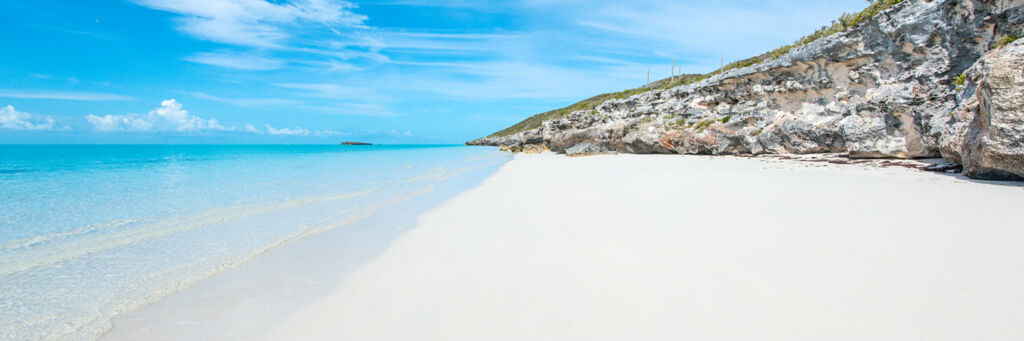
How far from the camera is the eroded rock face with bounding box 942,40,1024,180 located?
20.8 ft

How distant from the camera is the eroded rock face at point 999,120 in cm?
634

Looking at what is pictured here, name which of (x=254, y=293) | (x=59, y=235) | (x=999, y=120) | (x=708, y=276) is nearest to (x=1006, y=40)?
(x=999, y=120)

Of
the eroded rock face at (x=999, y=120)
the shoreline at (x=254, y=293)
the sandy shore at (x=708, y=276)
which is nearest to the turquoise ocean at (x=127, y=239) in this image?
the shoreline at (x=254, y=293)

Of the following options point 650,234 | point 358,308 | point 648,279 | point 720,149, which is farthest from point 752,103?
point 358,308

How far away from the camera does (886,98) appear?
1173cm

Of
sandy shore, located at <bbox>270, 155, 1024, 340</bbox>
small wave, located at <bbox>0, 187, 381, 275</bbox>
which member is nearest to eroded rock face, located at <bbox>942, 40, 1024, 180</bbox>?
sandy shore, located at <bbox>270, 155, 1024, 340</bbox>

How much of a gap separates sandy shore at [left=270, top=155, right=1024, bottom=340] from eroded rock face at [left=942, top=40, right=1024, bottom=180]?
1116 millimetres

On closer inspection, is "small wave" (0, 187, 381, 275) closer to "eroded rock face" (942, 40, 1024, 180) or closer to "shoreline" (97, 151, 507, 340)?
"shoreline" (97, 151, 507, 340)

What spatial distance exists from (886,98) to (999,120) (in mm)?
6244

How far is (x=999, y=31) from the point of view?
10.0 metres

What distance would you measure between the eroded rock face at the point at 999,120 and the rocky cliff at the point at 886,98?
2 centimetres

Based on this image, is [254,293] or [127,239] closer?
[254,293]

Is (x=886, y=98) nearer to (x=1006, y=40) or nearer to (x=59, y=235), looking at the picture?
(x=1006, y=40)

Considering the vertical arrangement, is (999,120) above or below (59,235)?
above
